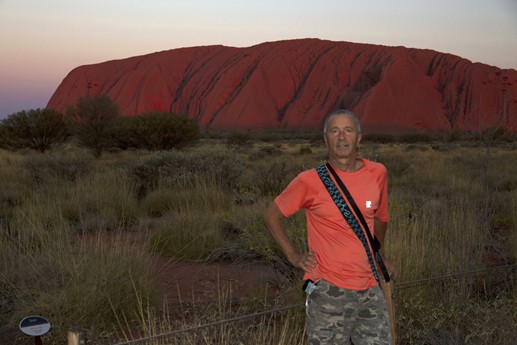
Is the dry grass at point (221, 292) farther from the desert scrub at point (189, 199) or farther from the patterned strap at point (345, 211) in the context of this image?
the patterned strap at point (345, 211)

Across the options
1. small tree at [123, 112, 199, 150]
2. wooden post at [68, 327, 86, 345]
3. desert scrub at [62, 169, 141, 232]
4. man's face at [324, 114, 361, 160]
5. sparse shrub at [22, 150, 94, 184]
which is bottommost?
small tree at [123, 112, 199, 150]

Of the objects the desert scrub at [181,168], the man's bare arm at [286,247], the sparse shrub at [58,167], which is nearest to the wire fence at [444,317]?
the man's bare arm at [286,247]

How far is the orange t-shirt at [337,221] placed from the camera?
8.27ft

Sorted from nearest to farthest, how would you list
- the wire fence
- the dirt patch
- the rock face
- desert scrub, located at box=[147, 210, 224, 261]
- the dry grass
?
the wire fence, the dry grass, the dirt patch, desert scrub, located at box=[147, 210, 224, 261], the rock face

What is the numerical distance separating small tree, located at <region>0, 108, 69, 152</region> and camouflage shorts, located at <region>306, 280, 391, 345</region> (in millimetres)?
21478

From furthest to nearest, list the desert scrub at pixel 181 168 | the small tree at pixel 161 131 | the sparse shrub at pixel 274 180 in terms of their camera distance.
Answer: the small tree at pixel 161 131 < the desert scrub at pixel 181 168 < the sparse shrub at pixel 274 180

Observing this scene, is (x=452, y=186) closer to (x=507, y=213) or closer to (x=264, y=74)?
(x=507, y=213)

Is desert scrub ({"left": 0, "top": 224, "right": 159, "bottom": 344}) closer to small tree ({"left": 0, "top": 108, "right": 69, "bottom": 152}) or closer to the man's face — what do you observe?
the man's face

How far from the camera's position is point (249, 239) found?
21.3ft

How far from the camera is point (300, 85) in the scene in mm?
73438

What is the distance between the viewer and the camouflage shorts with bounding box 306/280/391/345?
2.49m

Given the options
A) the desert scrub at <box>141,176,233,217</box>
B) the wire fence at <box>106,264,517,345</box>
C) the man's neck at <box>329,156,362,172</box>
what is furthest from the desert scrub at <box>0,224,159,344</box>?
the desert scrub at <box>141,176,233,217</box>

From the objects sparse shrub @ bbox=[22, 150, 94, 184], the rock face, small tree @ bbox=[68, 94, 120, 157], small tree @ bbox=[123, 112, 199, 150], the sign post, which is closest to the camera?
the sign post

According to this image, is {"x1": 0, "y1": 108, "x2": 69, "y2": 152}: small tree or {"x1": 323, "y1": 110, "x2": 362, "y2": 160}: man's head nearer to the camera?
{"x1": 323, "y1": 110, "x2": 362, "y2": 160}: man's head
